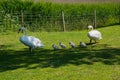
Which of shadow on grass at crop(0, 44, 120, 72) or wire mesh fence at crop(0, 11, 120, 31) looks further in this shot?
wire mesh fence at crop(0, 11, 120, 31)

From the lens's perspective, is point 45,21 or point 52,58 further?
point 45,21

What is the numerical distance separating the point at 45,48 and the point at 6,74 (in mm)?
5536

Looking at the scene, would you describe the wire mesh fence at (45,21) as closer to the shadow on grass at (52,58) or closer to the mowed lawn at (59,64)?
the mowed lawn at (59,64)

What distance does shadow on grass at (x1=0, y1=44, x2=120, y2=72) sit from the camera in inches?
457

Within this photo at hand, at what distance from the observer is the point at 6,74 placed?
1052 centimetres

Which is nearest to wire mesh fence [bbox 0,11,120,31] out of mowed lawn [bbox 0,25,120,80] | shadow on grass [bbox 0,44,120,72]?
mowed lawn [bbox 0,25,120,80]

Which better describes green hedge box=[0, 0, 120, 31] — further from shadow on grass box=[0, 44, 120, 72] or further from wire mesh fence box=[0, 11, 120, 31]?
shadow on grass box=[0, 44, 120, 72]

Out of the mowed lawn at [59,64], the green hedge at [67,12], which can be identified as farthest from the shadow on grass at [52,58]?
the green hedge at [67,12]

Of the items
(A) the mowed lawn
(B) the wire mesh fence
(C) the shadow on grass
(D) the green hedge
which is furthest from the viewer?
(D) the green hedge

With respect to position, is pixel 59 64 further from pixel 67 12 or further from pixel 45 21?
pixel 67 12

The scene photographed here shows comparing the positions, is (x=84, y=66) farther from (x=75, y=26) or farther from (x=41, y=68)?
(x=75, y=26)

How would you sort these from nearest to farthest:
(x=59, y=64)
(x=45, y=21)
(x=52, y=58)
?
(x=59, y=64)
(x=52, y=58)
(x=45, y=21)

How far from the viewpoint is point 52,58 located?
41.5 ft

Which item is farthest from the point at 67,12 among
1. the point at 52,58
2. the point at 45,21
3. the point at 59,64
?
the point at 59,64
